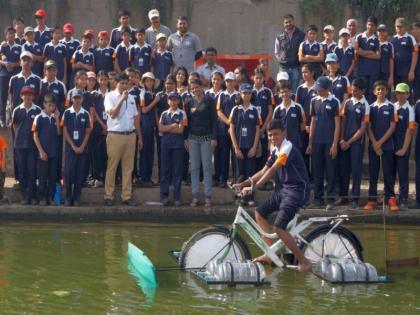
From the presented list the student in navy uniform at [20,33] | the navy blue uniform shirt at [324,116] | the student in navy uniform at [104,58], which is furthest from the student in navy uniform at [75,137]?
the navy blue uniform shirt at [324,116]

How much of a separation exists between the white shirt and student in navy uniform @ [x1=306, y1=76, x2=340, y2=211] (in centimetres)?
298

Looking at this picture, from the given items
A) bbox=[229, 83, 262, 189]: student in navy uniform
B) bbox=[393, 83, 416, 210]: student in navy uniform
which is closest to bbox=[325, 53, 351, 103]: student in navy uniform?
bbox=[393, 83, 416, 210]: student in navy uniform

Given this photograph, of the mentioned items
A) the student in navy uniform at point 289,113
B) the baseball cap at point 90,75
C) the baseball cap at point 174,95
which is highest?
the baseball cap at point 90,75

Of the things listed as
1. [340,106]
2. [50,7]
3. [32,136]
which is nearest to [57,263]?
[32,136]

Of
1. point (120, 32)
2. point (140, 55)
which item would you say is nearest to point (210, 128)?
point (140, 55)

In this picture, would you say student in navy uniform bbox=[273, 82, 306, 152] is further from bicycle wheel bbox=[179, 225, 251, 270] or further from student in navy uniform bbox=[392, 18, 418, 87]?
bicycle wheel bbox=[179, 225, 251, 270]

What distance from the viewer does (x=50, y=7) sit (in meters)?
22.3

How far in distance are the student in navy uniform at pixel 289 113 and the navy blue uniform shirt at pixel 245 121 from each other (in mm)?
337

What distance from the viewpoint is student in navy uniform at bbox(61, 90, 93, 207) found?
16484 mm

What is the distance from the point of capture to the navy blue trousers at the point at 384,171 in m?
16.7

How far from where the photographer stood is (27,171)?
16.8 metres

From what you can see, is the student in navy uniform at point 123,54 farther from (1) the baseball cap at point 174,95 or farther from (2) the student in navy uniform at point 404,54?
(2) the student in navy uniform at point 404,54

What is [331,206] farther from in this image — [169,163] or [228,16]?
[228,16]

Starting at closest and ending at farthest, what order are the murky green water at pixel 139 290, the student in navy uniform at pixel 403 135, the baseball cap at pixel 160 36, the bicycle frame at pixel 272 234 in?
the murky green water at pixel 139 290, the bicycle frame at pixel 272 234, the student in navy uniform at pixel 403 135, the baseball cap at pixel 160 36
